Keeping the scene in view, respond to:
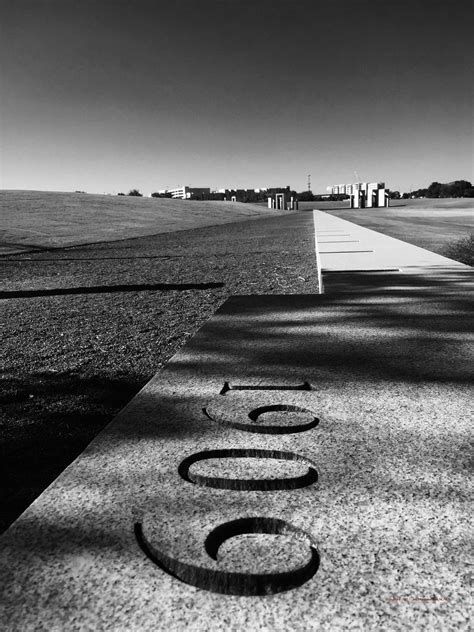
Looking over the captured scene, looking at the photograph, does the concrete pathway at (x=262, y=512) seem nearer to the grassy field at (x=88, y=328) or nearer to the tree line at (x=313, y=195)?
the grassy field at (x=88, y=328)

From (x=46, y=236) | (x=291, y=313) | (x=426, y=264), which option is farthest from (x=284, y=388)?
(x=46, y=236)

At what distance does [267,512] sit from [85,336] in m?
3.94

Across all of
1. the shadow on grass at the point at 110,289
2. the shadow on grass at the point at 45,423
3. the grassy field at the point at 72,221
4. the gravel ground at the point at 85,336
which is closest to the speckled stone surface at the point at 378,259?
the gravel ground at the point at 85,336

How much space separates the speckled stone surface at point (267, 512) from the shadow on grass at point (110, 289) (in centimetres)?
550

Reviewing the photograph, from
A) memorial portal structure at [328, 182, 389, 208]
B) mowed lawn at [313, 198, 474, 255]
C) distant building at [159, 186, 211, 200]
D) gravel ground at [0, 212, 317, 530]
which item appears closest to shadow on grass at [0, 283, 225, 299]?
gravel ground at [0, 212, 317, 530]

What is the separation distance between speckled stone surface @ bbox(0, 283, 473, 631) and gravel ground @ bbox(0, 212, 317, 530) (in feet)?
2.23

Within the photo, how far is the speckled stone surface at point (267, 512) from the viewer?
3.17 feet

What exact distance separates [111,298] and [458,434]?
19.6 feet

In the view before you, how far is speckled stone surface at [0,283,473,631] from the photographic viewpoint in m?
0.97

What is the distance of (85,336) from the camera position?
492 cm

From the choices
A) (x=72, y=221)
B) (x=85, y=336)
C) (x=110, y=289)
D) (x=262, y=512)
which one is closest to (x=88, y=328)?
(x=85, y=336)

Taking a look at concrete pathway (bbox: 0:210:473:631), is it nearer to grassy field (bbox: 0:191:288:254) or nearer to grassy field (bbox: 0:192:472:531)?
grassy field (bbox: 0:192:472:531)

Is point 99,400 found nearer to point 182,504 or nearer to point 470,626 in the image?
point 182,504

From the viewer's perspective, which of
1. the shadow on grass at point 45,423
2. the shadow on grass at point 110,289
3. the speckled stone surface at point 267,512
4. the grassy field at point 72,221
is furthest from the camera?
the grassy field at point 72,221
